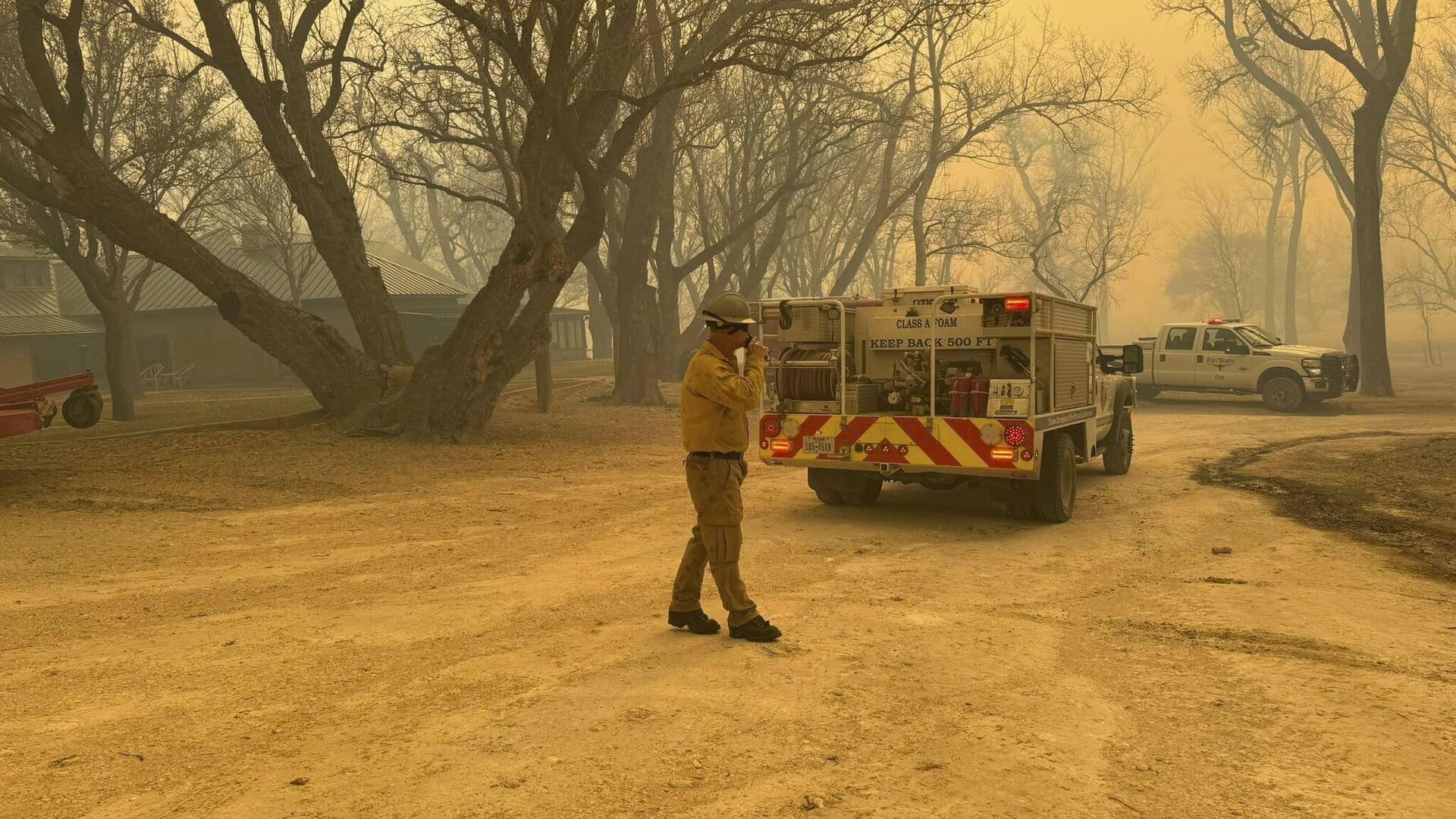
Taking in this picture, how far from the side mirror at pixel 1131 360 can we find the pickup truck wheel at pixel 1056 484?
326 cm

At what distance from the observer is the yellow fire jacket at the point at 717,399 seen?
615 cm

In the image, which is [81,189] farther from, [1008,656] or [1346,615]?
[1346,615]

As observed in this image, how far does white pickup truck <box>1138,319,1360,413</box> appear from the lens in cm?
2392

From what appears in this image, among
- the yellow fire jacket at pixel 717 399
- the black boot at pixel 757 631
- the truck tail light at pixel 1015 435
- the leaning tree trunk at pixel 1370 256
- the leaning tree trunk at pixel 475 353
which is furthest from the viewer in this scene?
the leaning tree trunk at pixel 1370 256

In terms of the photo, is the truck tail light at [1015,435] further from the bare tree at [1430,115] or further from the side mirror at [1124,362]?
the bare tree at [1430,115]

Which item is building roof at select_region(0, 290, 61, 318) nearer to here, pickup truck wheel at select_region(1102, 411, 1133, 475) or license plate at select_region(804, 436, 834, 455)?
license plate at select_region(804, 436, 834, 455)

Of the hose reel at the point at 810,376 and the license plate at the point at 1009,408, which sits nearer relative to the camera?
the license plate at the point at 1009,408

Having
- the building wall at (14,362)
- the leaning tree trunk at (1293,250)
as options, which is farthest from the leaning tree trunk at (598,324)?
the leaning tree trunk at (1293,250)

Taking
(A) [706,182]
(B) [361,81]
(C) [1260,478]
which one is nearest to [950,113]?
(A) [706,182]

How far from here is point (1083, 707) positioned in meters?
5.24

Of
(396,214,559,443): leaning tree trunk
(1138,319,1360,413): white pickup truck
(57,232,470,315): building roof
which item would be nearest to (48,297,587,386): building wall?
(57,232,470,315): building roof

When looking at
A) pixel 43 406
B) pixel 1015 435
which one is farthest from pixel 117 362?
pixel 1015 435

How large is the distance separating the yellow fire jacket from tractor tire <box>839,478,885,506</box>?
5231 millimetres

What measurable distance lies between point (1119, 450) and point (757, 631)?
9041 mm
